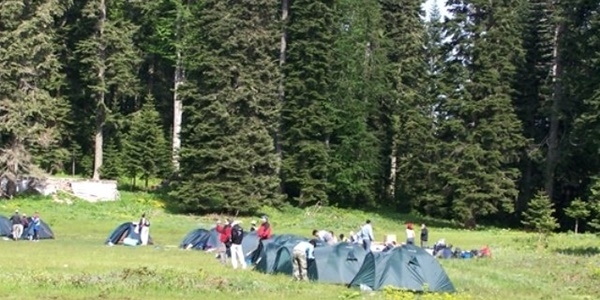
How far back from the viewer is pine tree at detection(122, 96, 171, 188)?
5256cm

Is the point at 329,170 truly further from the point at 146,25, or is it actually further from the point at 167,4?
the point at 146,25

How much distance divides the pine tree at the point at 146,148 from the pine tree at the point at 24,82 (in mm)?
6663

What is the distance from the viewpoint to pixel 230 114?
46844mm

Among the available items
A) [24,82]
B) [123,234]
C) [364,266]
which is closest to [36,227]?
[123,234]

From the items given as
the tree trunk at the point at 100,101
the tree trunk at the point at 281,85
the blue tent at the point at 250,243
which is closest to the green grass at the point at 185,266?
the blue tent at the point at 250,243

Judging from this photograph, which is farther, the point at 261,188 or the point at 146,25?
the point at 146,25

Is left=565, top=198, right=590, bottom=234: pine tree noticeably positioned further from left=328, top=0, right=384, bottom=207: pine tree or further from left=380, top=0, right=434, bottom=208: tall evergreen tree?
left=328, top=0, right=384, bottom=207: pine tree

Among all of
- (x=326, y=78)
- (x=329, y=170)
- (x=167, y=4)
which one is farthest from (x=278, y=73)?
(x=167, y=4)

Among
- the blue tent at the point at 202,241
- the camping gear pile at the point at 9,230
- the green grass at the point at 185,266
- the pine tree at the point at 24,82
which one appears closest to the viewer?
the green grass at the point at 185,266

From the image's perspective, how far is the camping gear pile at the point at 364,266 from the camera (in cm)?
1989

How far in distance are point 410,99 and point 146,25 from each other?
73.4ft

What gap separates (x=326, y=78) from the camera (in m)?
52.0

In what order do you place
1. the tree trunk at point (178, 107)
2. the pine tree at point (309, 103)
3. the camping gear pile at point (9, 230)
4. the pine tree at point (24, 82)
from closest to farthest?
the camping gear pile at point (9, 230) → the pine tree at point (24, 82) → the tree trunk at point (178, 107) → the pine tree at point (309, 103)

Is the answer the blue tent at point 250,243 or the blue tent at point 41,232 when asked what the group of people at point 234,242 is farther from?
the blue tent at point 41,232
